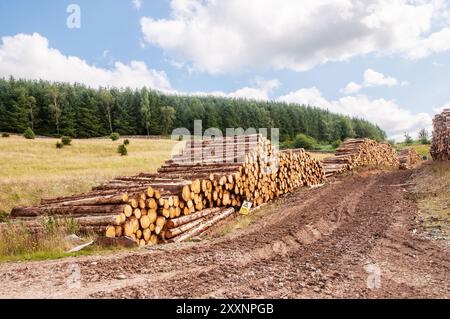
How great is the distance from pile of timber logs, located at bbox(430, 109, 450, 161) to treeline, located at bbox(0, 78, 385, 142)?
60755mm

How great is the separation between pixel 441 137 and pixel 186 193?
22875mm

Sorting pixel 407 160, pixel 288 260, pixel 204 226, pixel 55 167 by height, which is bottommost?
pixel 204 226

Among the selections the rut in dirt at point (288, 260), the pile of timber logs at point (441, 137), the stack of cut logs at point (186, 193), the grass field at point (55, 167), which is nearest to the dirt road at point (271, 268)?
the rut in dirt at point (288, 260)

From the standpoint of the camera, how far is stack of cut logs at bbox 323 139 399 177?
2611 centimetres

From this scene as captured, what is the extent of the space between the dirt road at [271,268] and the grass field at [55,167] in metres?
11.4

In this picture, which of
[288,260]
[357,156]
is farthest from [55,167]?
[288,260]

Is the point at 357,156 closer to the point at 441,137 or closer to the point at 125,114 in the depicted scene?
the point at 441,137

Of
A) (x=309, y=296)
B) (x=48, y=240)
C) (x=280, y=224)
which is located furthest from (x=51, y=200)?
(x=309, y=296)

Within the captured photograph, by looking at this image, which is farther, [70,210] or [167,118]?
[167,118]

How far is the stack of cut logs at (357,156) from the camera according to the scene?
2611cm

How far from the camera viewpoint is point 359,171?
26.2 meters

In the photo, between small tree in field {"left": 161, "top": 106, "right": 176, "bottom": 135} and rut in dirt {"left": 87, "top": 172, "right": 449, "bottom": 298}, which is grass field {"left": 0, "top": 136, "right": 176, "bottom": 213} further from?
small tree in field {"left": 161, "top": 106, "right": 176, "bottom": 135}

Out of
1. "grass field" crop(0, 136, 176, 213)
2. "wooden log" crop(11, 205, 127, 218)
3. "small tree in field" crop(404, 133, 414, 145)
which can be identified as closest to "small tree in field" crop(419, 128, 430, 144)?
"small tree in field" crop(404, 133, 414, 145)

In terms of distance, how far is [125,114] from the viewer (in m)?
80.4
